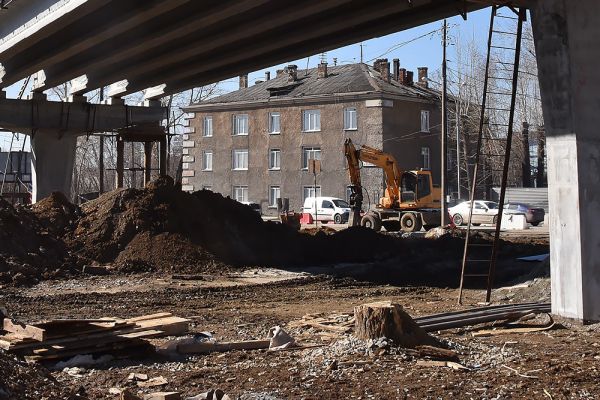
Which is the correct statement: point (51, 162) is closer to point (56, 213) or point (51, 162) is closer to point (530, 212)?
point (56, 213)

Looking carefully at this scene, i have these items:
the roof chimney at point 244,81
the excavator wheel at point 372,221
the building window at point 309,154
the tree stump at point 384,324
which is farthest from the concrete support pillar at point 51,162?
the roof chimney at point 244,81

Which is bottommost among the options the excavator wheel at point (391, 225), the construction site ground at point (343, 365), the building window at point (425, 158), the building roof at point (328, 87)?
the construction site ground at point (343, 365)

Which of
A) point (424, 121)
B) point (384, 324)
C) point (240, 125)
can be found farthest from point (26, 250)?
point (240, 125)

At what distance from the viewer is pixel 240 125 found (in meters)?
65.6

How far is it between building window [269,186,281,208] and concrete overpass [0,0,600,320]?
3055 cm

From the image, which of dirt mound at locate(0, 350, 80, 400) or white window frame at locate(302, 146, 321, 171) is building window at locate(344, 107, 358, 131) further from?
dirt mound at locate(0, 350, 80, 400)

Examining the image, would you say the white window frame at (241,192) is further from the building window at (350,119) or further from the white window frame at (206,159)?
the building window at (350,119)

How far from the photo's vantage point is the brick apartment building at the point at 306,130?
191 ft

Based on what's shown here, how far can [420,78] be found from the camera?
221 ft

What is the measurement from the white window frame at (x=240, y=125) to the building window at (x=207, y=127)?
2385 mm

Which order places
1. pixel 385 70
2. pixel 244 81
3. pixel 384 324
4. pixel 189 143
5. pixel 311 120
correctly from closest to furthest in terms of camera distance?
pixel 384 324, pixel 385 70, pixel 311 120, pixel 189 143, pixel 244 81

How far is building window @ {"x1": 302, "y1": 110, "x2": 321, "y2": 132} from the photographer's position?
200ft

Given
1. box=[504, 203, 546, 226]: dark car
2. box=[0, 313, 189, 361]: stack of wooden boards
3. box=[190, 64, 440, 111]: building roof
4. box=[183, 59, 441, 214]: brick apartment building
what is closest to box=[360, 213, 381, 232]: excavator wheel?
box=[504, 203, 546, 226]: dark car

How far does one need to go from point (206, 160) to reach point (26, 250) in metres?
45.7
